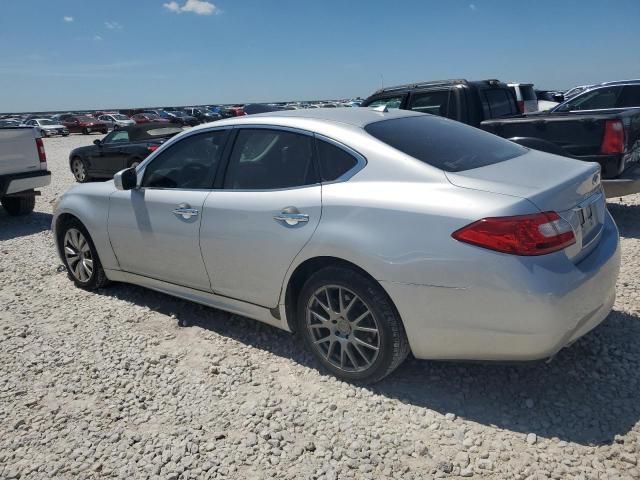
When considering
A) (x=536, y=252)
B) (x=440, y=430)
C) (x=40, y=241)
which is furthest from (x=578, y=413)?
(x=40, y=241)

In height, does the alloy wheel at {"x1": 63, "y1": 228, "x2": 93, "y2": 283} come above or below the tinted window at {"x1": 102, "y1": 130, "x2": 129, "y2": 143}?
below

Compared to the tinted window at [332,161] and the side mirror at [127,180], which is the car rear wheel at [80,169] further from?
the tinted window at [332,161]

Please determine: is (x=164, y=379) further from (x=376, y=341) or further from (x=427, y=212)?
(x=427, y=212)

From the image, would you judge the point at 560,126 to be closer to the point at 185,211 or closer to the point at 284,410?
the point at 185,211

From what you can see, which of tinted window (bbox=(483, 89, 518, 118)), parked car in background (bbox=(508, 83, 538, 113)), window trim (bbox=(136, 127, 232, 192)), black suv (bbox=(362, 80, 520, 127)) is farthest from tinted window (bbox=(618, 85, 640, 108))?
window trim (bbox=(136, 127, 232, 192))

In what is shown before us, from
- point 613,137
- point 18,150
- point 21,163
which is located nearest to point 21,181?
point 21,163

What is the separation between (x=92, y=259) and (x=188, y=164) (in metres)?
1.56

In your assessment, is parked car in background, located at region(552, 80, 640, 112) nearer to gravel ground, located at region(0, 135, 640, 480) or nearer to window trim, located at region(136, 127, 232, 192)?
gravel ground, located at region(0, 135, 640, 480)

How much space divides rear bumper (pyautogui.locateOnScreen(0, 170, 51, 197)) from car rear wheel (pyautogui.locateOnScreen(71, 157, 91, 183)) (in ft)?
14.2

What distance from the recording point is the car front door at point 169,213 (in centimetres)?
374

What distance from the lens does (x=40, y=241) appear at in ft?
24.3

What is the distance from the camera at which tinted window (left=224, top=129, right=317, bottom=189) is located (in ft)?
10.7

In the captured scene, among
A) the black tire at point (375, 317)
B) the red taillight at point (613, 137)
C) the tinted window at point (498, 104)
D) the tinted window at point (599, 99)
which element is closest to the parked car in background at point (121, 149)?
the tinted window at point (498, 104)

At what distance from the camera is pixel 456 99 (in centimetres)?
700
